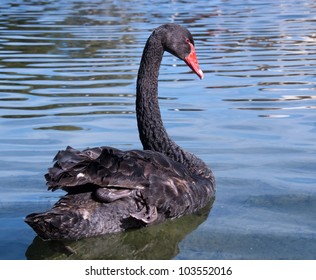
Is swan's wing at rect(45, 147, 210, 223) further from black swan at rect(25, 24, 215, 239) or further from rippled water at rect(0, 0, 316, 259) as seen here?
rippled water at rect(0, 0, 316, 259)

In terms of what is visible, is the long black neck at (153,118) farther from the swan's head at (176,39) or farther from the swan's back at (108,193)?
the swan's back at (108,193)

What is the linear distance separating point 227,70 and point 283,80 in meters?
1.11

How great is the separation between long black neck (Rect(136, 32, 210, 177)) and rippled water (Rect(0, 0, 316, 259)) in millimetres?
324

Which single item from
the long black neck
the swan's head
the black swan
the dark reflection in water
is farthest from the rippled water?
the swan's head

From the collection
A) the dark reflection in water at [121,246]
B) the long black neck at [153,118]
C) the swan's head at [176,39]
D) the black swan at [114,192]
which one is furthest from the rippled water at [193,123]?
the swan's head at [176,39]

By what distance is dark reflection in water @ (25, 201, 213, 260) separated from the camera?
4430mm

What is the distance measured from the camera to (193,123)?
755 cm

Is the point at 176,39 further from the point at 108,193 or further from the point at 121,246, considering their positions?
the point at 121,246

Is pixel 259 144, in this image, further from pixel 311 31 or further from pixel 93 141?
pixel 311 31

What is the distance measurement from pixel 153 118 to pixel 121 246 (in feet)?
4.20

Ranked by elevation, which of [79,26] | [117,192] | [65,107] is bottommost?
[79,26]

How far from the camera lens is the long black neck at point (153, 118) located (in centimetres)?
557

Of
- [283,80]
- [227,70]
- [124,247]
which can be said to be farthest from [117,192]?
[227,70]

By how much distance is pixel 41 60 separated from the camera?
475 inches
